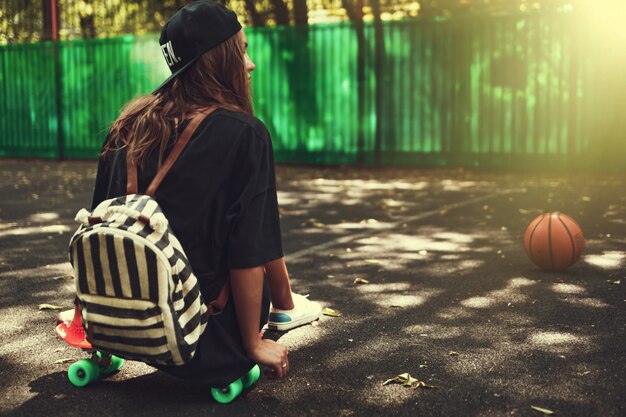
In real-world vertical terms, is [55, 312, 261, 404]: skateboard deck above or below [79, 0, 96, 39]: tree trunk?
below

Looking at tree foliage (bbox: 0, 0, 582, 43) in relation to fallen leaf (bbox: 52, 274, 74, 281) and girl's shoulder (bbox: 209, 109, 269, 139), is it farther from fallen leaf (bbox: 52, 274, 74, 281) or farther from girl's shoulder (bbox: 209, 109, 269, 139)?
girl's shoulder (bbox: 209, 109, 269, 139)

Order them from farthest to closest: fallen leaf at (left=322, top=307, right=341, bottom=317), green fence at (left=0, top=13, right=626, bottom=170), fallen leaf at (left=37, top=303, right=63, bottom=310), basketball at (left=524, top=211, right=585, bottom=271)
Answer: green fence at (left=0, top=13, right=626, bottom=170), basketball at (left=524, top=211, right=585, bottom=271), fallen leaf at (left=37, top=303, right=63, bottom=310), fallen leaf at (left=322, top=307, right=341, bottom=317)

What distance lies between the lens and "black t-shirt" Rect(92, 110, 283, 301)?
313cm

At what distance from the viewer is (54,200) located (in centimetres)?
1070

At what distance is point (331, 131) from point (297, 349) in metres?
11.3

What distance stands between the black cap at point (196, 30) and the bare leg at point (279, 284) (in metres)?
0.90

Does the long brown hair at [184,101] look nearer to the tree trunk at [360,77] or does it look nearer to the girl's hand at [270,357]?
the girl's hand at [270,357]

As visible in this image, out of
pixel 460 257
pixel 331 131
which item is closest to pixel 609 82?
pixel 331 131

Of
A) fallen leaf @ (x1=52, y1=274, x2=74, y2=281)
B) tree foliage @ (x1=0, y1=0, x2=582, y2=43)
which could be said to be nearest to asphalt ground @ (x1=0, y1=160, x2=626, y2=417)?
fallen leaf @ (x1=52, y1=274, x2=74, y2=281)

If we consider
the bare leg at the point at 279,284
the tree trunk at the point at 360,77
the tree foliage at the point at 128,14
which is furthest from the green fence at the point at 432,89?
the bare leg at the point at 279,284

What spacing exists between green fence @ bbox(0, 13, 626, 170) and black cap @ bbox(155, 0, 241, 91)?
11.0 meters

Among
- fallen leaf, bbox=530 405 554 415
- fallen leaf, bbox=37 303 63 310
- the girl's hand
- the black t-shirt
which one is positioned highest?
the black t-shirt

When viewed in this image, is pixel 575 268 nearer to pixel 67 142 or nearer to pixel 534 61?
pixel 534 61

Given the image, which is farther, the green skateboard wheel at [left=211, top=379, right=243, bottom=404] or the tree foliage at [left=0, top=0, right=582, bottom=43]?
the tree foliage at [left=0, top=0, right=582, bottom=43]
